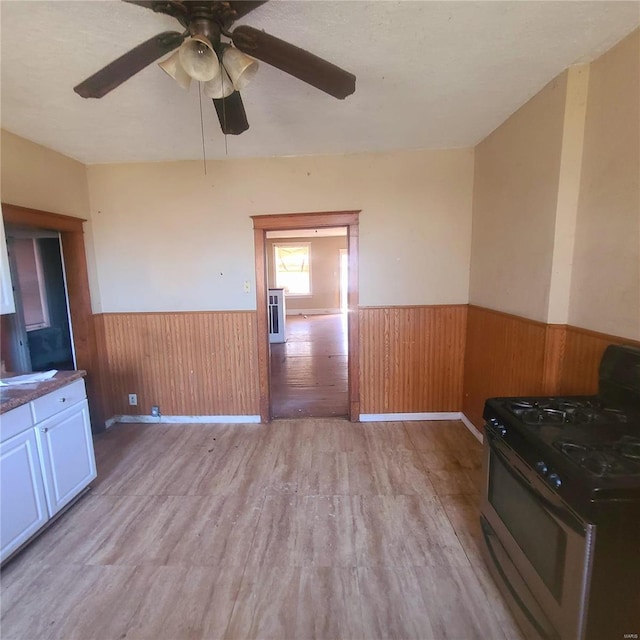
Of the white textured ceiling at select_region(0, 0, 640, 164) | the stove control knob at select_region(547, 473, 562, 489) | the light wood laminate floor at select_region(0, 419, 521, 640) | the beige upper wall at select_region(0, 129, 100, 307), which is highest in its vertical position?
the white textured ceiling at select_region(0, 0, 640, 164)

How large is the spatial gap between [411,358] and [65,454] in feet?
9.11

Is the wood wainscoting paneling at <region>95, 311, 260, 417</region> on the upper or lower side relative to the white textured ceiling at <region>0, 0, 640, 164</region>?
lower

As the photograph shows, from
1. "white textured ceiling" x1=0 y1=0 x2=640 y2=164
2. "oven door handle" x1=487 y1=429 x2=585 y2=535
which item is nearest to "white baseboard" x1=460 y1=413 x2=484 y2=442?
"oven door handle" x1=487 y1=429 x2=585 y2=535

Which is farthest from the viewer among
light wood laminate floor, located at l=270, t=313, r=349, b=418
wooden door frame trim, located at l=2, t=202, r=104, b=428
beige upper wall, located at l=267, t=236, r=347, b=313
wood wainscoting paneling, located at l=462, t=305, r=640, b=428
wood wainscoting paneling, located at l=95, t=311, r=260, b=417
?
beige upper wall, located at l=267, t=236, r=347, b=313

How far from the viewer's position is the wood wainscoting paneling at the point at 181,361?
10.4 ft

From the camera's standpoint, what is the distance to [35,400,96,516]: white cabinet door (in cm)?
183

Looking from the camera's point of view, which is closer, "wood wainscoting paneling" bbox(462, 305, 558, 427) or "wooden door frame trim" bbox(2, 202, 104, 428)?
"wood wainscoting paneling" bbox(462, 305, 558, 427)

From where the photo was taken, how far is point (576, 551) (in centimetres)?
98

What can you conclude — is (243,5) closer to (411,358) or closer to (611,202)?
(611,202)

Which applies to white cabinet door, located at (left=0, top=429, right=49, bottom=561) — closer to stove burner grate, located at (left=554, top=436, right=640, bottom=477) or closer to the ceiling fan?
the ceiling fan

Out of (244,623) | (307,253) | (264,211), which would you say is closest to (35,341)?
(264,211)

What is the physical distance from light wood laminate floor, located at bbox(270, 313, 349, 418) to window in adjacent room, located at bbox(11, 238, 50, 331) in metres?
2.60

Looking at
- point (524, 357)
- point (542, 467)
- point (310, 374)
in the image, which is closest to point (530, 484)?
point (542, 467)

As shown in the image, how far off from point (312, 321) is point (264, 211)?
611 cm
